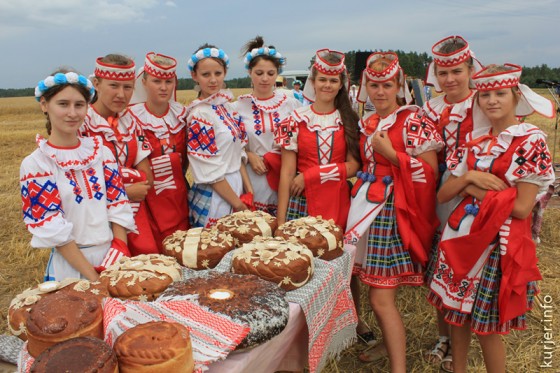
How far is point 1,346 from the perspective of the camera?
7.45ft

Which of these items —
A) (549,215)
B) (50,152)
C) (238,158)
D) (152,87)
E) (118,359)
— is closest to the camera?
(118,359)

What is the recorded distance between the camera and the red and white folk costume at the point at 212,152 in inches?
135

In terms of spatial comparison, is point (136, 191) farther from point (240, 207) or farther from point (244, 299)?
point (244, 299)

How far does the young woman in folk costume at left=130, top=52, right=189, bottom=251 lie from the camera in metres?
3.38

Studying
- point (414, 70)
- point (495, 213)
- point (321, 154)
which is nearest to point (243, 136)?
point (321, 154)

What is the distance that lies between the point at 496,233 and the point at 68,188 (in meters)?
2.36

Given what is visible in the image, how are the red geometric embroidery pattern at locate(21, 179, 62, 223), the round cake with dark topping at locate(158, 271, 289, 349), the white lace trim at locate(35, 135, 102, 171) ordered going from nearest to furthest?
the round cake with dark topping at locate(158, 271, 289, 349) → the red geometric embroidery pattern at locate(21, 179, 62, 223) → the white lace trim at locate(35, 135, 102, 171)

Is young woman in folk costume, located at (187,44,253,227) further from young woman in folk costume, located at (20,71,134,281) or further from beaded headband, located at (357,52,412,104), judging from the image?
beaded headband, located at (357,52,412,104)

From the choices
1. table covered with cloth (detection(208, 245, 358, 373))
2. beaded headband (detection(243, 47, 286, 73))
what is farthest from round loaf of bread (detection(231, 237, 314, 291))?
beaded headband (detection(243, 47, 286, 73))

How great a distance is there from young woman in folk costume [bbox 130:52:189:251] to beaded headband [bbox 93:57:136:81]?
240 mm

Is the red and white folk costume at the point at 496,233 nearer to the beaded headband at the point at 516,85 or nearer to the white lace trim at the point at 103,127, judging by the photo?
the beaded headband at the point at 516,85

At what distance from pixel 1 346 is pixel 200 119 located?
6.22 feet

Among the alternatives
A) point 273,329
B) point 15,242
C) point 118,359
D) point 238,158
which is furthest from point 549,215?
point 15,242

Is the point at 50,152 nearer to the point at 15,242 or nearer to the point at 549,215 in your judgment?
the point at 15,242
